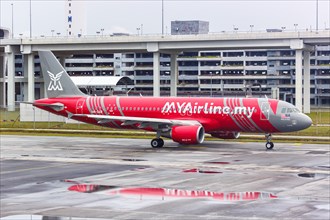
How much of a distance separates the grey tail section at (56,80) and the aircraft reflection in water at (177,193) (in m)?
28.8

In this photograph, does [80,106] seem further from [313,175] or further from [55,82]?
[313,175]

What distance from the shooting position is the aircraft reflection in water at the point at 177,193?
30.7 metres

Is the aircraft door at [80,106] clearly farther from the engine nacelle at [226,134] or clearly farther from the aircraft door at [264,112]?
the aircraft door at [264,112]

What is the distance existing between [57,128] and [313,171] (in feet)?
142

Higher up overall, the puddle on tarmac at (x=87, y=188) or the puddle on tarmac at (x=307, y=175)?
the puddle on tarmac at (x=307, y=175)

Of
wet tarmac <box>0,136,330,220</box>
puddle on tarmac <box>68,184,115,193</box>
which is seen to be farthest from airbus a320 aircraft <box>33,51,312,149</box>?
puddle on tarmac <box>68,184,115,193</box>

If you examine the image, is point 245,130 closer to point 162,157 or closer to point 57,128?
point 162,157

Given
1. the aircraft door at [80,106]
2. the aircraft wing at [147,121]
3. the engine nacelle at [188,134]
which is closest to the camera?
the engine nacelle at [188,134]

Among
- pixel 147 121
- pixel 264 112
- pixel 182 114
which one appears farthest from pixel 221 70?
pixel 264 112

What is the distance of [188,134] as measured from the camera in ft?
174

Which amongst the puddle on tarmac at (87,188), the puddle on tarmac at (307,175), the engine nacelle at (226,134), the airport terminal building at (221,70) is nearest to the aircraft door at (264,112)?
the engine nacelle at (226,134)

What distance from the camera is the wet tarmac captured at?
2745 centimetres

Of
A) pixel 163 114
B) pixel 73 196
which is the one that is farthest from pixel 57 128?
pixel 73 196

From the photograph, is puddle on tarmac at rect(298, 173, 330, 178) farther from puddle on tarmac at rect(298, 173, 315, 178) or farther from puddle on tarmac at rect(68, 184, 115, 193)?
puddle on tarmac at rect(68, 184, 115, 193)
